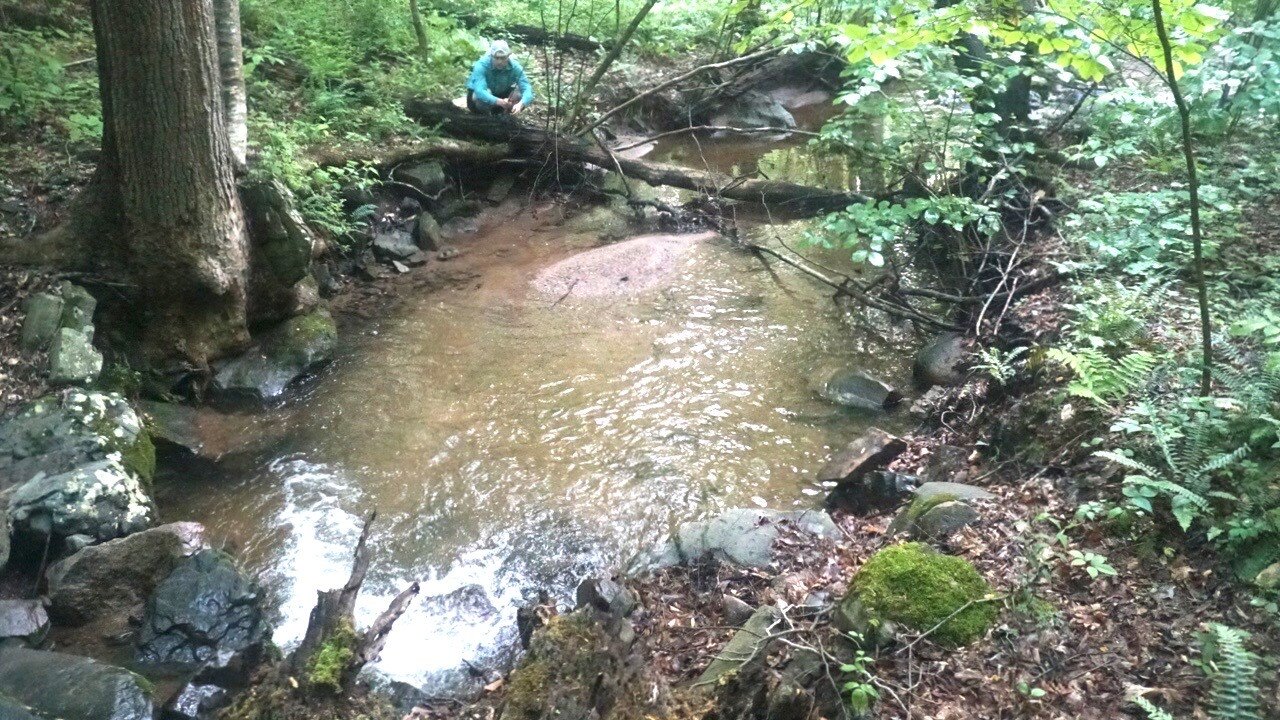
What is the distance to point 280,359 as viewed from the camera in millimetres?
7246

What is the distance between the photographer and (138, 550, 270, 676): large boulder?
174 inches

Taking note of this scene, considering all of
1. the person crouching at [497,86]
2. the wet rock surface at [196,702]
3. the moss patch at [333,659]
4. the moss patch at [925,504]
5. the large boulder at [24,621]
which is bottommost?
the wet rock surface at [196,702]

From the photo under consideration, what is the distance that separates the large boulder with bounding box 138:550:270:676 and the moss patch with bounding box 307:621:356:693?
0.93 m

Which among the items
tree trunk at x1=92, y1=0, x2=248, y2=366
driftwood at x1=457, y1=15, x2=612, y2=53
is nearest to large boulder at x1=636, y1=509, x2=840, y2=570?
tree trunk at x1=92, y1=0, x2=248, y2=366

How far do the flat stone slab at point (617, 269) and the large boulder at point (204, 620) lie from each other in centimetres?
500

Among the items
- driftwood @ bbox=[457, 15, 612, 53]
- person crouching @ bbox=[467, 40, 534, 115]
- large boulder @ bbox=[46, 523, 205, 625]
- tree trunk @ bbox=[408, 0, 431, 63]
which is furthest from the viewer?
driftwood @ bbox=[457, 15, 612, 53]

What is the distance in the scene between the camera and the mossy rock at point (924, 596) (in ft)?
11.9

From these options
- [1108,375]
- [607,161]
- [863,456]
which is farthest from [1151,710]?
[607,161]

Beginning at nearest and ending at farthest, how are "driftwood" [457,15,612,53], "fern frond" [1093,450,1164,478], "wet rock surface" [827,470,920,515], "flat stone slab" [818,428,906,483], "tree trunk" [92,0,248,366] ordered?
1. "fern frond" [1093,450,1164,478]
2. "wet rock surface" [827,470,920,515]
3. "tree trunk" [92,0,248,366]
4. "flat stone slab" [818,428,906,483]
5. "driftwood" [457,15,612,53]

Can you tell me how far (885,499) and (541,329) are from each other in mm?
4148

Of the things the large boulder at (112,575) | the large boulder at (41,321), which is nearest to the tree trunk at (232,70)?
the large boulder at (41,321)

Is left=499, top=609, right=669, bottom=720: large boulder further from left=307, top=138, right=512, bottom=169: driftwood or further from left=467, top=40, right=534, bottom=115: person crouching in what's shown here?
left=467, top=40, right=534, bottom=115: person crouching

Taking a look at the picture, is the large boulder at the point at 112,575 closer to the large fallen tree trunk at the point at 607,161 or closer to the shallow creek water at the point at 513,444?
the shallow creek water at the point at 513,444

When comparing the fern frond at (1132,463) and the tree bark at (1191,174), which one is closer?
the tree bark at (1191,174)
